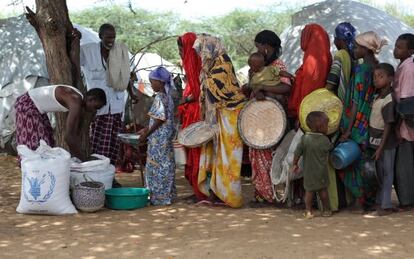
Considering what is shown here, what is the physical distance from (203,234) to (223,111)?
1.43 metres

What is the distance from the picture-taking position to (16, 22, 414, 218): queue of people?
5.29 m

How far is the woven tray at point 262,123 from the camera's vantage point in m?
5.54

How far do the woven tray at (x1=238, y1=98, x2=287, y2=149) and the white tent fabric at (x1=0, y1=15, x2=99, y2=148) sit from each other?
5.51m

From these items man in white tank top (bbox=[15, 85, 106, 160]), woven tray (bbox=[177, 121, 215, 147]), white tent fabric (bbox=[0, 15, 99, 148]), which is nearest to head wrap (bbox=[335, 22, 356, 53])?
woven tray (bbox=[177, 121, 215, 147])

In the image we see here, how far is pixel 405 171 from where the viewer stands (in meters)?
5.37

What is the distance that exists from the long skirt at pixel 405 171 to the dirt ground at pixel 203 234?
0.18 meters

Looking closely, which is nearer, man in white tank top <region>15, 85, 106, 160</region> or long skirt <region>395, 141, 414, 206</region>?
long skirt <region>395, 141, 414, 206</region>

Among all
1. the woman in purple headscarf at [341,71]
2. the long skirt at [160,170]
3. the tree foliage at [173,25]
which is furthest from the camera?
the tree foliage at [173,25]

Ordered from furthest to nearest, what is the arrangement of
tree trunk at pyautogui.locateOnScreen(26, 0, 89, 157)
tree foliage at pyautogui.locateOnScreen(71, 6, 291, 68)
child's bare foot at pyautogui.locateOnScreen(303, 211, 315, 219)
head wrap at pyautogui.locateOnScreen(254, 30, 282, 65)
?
tree foliage at pyautogui.locateOnScreen(71, 6, 291, 68) < tree trunk at pyautogui.locateOnScreen(26, 0, 89, 157) < head wrap at pyautogui.locateOnScreen(254, 30, 282, 65) < child's bare foot at pyautogui.locateOnScreen(303, 211, 315, 219)

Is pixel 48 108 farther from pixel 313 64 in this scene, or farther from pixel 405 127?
pixel 405 127

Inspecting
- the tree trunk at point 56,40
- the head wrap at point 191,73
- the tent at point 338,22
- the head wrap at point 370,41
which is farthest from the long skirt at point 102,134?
the tent at point 338,22

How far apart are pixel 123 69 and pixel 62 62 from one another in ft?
2.36

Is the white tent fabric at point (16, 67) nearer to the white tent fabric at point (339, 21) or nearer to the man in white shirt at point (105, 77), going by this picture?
the white tent fabric at point (339, 21)

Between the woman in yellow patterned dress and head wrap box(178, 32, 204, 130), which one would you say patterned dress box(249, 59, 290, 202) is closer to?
the woman in yellow patterned dress
